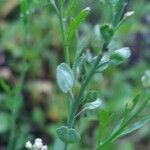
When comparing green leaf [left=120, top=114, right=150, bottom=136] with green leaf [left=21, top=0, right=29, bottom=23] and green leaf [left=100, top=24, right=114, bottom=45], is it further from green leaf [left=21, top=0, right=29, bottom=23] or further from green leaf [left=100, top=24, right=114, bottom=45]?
green leaf [left=21, top=0, right=29, bottom=23]

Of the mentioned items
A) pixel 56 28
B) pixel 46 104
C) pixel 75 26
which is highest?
pixel 75 26

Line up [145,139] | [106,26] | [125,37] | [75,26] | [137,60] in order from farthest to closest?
1. [137,60]
2. [125,37]
3. [145,139]
4. [75,26]
5. [106,26]

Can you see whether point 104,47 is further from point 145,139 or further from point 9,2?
point 9,2

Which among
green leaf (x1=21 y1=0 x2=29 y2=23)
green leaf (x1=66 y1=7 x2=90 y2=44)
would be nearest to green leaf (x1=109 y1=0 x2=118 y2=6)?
green leaf (x1=66 y1=7 x2=90 y2=44)

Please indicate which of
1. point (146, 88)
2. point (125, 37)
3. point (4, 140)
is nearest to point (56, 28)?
point (125, 37)

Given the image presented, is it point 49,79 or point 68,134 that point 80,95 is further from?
point 49,79

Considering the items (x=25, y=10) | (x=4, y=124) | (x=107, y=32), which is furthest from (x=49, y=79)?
(x=107, y=32)

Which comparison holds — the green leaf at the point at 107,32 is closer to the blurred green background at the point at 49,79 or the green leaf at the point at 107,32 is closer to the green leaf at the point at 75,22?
the green leaf at the point at 75,22
